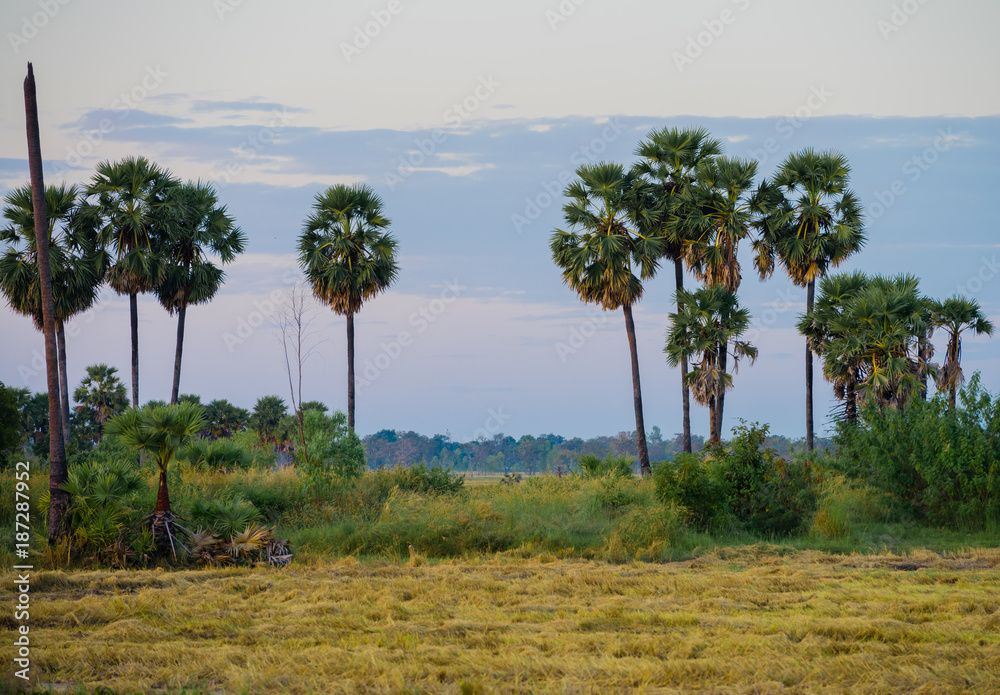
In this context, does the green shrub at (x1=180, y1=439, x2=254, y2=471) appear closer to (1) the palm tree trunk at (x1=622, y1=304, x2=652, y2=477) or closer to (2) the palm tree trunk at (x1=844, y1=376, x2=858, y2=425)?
(1) the palm tree trunk at (x1=622, y1=304, x2=652, y2=477)

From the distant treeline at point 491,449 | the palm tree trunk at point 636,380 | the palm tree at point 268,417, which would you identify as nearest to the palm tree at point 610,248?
the palm tree trunk at point 636,380

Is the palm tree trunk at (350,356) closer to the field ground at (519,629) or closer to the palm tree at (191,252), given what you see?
the palm tree at (191,252)

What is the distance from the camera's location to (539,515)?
17.1 m

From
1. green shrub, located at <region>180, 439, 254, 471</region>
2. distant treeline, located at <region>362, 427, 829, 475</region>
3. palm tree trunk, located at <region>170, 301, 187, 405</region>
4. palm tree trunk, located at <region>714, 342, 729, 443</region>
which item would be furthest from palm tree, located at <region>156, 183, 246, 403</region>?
distant treeline, located at <region>362, 427, 829, 475</region>

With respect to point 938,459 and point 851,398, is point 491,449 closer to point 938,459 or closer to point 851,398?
point 851,398

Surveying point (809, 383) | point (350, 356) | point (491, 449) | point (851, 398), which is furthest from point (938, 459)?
point (491, 449)

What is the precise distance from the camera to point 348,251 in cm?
3325

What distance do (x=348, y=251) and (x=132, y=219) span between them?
8026 millimetres

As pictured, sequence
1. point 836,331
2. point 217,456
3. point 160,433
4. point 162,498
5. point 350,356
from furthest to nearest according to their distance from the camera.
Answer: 1. point 350,356
2. point 836,331
3. point 217,456
4. point 162,498
5. point 160,433

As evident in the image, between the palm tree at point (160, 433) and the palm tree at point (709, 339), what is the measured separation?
21.6 meters

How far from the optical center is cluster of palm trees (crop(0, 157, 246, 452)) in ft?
98.6

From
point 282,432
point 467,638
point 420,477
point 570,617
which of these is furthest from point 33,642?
point 282,432

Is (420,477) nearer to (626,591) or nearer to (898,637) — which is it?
(626,591)

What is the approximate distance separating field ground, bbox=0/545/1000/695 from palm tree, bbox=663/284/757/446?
61.8 ft
